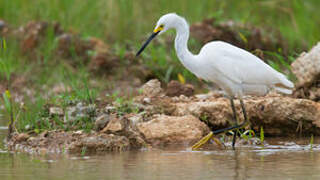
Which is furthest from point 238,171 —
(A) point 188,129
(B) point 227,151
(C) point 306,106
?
(C) point 306,106

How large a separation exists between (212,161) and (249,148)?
0.98m

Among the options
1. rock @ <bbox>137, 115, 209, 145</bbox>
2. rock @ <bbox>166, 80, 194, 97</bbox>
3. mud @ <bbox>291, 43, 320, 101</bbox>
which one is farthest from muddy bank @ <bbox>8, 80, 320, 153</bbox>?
rock @ <bbox>166, 80, 194, 97</bbox>

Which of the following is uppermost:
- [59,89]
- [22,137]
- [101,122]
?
[59,89]

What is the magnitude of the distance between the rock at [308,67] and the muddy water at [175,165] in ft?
4.74

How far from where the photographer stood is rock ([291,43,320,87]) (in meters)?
7.70

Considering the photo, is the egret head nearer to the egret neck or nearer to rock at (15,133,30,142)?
the egret neck

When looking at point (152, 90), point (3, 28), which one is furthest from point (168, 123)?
point (3, 28)

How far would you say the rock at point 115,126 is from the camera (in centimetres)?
668

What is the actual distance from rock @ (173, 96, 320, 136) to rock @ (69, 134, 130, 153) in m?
1.16

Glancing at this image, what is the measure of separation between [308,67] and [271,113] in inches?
33.5

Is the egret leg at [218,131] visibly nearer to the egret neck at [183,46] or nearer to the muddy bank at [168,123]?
the muddy bank at [168,123]

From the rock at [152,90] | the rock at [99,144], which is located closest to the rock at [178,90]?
the rock at [152,90]

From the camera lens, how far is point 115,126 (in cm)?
671

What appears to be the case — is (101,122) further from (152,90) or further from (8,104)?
(152,90)
